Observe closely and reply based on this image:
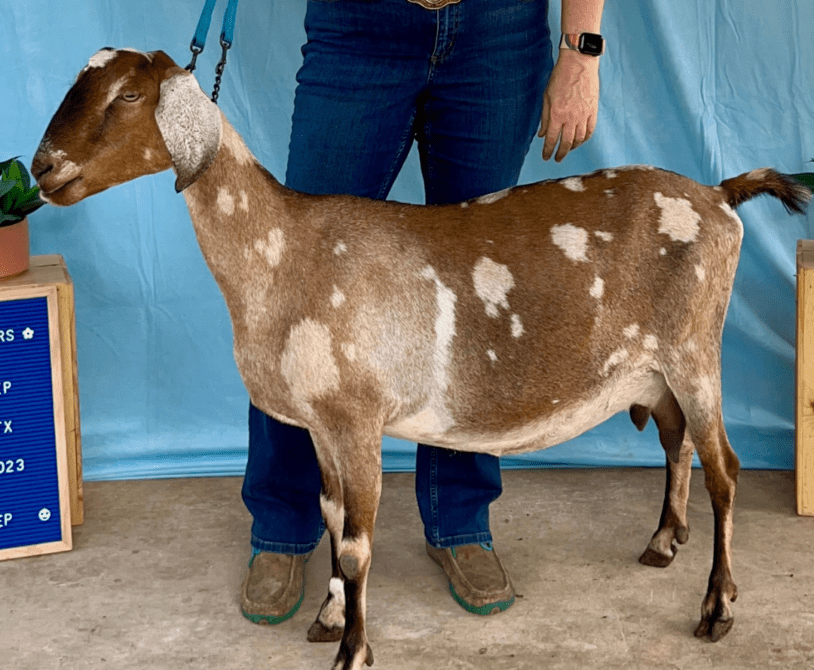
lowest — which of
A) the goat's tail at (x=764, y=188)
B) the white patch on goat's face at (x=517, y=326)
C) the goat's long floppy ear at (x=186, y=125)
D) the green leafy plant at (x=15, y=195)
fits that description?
the white patch on goat's face at (x=517, y=326)

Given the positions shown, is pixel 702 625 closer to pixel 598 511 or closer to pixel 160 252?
pixel 598 511

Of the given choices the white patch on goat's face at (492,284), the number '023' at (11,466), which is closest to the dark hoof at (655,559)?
the white patch on goat's face at (492,284)

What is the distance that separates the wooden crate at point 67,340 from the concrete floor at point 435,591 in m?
0.13

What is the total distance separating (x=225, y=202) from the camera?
7.12 ft

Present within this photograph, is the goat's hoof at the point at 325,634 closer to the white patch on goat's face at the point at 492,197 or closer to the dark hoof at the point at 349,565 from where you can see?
the dark hoof at the point at 349,565

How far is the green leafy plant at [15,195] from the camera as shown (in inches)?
113

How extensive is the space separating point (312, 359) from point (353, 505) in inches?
12.0

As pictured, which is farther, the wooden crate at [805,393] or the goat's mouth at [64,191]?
the wooden crate at [805,393]

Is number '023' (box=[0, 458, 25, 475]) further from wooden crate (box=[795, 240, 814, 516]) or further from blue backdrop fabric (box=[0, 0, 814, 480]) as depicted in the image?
wooden crate (box=[795, 240, 814, 516])

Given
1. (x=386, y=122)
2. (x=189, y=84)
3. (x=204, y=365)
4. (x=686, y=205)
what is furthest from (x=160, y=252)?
(x=686, y=205)

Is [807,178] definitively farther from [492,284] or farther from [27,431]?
[27,431]

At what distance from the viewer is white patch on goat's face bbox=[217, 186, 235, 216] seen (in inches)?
85.1

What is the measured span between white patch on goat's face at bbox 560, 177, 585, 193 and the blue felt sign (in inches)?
53.5

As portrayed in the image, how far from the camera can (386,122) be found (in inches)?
95.5
